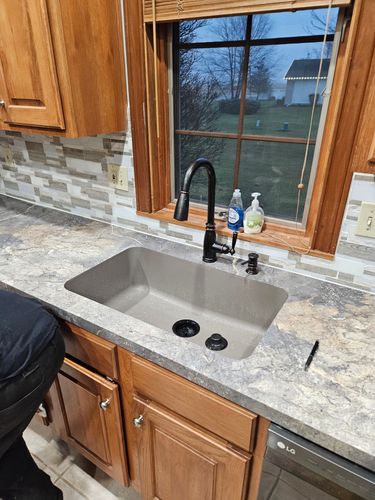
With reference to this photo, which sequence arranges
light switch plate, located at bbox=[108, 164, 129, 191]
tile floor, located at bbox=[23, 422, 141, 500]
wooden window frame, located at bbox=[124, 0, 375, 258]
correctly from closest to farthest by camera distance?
wooden window frame, located at bbox=[124, 0, 375, 258], tile floor, located at bbox=[23, 422, 141, 500], light switch plate, located at bbox=[108, 164, 129, 191]

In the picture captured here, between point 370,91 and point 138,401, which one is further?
point 138,401

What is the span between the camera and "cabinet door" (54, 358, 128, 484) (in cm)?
106

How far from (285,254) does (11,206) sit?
160 centimetres

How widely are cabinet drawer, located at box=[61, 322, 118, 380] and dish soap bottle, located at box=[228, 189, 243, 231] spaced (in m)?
0.64

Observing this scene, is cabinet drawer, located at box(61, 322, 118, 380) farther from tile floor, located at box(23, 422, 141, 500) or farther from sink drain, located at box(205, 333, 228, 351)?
Result: tile floor, located at box(23, 422, 141, 500)

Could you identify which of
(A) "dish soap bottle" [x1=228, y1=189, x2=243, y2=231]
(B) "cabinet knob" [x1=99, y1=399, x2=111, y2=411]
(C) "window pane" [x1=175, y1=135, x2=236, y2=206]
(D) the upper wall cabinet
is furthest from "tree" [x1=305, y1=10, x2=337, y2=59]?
(B) "cabinet knob" [x1=99, y1=399, x2=111, y2=411]

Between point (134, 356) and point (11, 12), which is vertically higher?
point (11, 12)

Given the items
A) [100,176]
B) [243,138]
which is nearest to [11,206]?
[100,176]

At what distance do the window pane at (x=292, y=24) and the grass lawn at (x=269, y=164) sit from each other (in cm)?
22

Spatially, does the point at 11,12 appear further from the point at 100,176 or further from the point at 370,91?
the point at 370,91

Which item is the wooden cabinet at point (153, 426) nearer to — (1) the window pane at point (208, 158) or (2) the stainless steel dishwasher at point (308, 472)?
(2) the stainless steel dishwasher at point (308, 472)

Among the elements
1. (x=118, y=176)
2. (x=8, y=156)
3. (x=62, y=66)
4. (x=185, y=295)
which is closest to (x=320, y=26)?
(x=62, y=66)

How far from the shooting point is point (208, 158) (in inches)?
54.1

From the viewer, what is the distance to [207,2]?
3.24 feet
